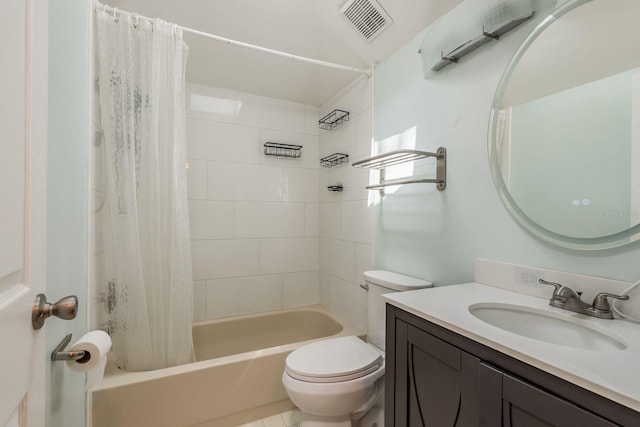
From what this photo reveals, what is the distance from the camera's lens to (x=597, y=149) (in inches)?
35.5

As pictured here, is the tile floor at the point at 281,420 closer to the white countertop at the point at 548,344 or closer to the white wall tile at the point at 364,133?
the white countertop at the point at 548,344

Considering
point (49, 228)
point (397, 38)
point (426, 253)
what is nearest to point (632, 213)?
point (426, 253)

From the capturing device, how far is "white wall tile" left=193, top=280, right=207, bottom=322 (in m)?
2.17

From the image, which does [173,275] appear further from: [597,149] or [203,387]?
[597,149]

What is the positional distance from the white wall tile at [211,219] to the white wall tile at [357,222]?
2.95 ft

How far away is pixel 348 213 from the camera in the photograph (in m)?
2.19

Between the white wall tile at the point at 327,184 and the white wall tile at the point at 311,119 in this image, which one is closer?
the white wall tile at the point at 327,184

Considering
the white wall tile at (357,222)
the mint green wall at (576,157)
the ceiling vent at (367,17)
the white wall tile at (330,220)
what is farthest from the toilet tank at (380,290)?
the ceiling vent at (367,17)

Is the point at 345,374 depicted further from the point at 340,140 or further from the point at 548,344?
the point at 340,140

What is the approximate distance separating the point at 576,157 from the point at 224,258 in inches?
84.2

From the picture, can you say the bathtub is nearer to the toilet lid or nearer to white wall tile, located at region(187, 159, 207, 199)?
the toilet lid

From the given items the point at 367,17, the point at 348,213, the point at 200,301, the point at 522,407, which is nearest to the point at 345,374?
the point at 522,407

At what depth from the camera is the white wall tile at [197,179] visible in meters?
2.15

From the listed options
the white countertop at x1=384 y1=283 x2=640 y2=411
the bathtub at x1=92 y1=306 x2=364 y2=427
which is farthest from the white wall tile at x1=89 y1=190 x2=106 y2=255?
the white countertop at x1=384 y1=283 x2=640 y2=411
